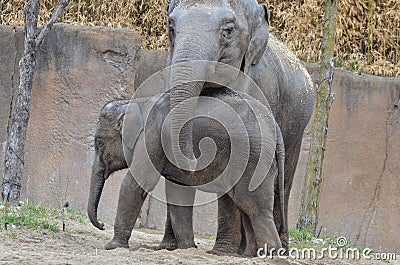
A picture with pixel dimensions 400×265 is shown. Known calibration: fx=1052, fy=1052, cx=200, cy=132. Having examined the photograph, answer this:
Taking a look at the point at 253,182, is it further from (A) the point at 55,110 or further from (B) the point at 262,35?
(A) the point at 55,110

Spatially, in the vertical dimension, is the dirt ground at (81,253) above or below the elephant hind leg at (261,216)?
below

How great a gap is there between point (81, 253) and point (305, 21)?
6.90m

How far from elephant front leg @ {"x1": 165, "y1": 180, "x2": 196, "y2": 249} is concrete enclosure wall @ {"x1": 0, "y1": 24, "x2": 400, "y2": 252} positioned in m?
3.33

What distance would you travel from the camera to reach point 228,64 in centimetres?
734

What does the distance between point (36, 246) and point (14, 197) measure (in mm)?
2758

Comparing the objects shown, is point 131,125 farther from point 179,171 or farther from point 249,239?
point 249,239

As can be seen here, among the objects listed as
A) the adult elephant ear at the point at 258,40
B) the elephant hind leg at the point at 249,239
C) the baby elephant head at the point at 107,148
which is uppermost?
the adult elephant ear at the point at 258,40

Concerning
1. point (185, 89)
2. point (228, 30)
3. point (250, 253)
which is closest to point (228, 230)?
point (250, 253)

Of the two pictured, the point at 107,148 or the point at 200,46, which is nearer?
the point at 200,46

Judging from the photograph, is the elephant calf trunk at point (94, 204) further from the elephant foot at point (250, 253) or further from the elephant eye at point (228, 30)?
the elephant eye at point (228, 30)

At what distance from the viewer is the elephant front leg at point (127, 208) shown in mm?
7285

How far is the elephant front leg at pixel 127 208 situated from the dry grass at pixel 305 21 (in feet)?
18.6

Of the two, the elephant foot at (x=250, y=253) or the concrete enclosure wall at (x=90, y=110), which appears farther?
the concrete enclosure wall at (x=90, y=110)

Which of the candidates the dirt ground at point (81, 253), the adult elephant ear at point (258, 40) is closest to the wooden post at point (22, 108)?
the dirt ground at point (81, 253)
